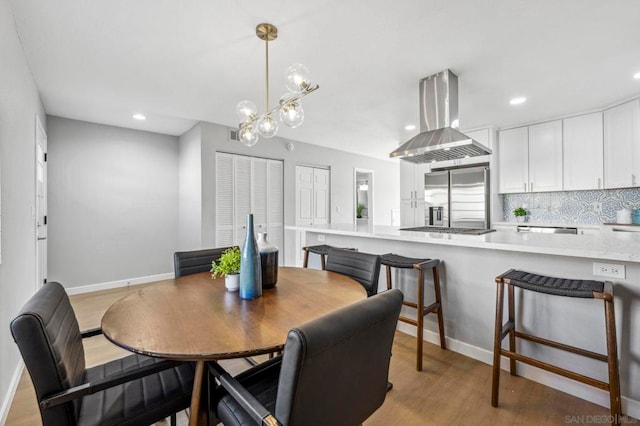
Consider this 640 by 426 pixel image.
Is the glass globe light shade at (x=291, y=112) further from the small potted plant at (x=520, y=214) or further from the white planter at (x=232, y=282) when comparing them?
the small potted plant at (x=520, y=214)

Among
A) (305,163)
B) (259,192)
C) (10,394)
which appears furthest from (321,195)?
(10,394)

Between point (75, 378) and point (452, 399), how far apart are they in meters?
1.92

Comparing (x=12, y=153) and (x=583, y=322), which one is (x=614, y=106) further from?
(x=12, y=153)

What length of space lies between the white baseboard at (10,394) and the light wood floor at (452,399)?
0.02 meters

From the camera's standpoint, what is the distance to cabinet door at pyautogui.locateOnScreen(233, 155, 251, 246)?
15.0 feet

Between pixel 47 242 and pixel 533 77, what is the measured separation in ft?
20.0

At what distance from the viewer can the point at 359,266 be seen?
6.48 ft

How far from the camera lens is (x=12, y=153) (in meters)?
1.94

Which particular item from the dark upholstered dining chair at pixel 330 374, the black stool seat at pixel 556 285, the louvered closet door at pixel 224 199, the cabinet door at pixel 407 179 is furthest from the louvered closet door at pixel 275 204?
the dark upholstered dining chair at pixel 330 374

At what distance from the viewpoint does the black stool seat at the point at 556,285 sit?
1448 mm

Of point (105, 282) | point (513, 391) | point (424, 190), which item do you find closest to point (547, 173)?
point (424, 190)

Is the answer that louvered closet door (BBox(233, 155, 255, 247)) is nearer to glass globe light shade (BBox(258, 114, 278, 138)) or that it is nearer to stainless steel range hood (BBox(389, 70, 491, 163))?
glass globe light shade (BBox(258, 114, 278, 138))

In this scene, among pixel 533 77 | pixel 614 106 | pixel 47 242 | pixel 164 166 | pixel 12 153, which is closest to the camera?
pixel 12 153

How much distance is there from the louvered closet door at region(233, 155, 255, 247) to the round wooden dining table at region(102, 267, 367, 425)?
2903 millimetres
